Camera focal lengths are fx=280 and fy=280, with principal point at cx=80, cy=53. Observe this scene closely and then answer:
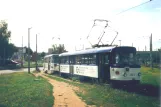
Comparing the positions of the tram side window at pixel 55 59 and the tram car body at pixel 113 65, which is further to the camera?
the tram side window at pixel 55 59

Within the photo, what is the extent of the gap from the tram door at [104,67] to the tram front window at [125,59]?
1.13 metres

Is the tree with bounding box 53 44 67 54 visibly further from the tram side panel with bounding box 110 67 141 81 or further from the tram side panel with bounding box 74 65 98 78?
the tram side panel with bounding box 110 67 141 81

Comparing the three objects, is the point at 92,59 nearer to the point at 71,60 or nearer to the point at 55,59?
the point at 71,60

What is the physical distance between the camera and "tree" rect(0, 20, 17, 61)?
79.4 m

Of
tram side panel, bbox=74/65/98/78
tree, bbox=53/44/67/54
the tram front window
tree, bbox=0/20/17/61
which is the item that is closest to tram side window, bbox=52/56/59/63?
tram side panel, bbox=74/65/98/78

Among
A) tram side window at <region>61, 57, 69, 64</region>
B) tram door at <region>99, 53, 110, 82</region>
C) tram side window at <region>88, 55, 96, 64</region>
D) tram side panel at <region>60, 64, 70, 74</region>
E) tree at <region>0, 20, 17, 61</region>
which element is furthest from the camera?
tree at <region>0, 20, 17, 61</region>

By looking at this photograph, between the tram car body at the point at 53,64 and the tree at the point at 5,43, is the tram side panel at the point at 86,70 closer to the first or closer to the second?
the tram car body at the point at 53,64

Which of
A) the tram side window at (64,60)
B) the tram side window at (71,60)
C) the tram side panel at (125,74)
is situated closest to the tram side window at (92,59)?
the tram side panel at (125,74)

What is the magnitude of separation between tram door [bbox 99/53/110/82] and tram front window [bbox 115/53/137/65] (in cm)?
113

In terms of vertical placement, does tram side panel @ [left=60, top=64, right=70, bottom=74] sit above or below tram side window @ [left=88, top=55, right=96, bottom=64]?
below

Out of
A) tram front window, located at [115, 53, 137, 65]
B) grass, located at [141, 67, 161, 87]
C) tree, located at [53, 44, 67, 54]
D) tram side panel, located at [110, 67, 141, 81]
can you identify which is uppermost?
tree, located at [53, 44, 67, 54]

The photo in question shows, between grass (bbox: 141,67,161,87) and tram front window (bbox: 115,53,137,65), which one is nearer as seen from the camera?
tram front window (bbox: 115,53,137,65)

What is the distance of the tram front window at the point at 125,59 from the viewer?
64.6 ft

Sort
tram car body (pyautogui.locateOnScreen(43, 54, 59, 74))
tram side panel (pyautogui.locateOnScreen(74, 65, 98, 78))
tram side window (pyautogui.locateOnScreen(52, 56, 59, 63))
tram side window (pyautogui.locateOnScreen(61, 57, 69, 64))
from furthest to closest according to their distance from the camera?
tram car body (pyautogui.locateOnScreen(43, 54, 59, 74))
tram side window (pyautogui.locateOnScreen(52, 56, 59, 63))
tram side window (pyautogui.locateOnScreen(61, 57, 69, 64))
tram side panel (pyautogui.locateOnScreen(74, 65, 98, 78))
